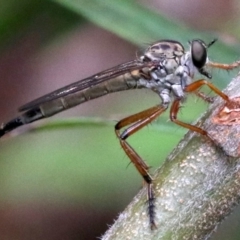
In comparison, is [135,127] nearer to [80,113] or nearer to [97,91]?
[97,91]

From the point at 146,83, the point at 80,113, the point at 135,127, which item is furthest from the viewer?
the point at 80,113

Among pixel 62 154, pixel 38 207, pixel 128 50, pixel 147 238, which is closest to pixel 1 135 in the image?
pixel 62 154

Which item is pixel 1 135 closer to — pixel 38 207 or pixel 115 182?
pixel 115 182

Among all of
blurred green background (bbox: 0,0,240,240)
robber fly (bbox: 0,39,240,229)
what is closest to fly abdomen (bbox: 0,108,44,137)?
robber fly (bbox: 0,39,240,229)

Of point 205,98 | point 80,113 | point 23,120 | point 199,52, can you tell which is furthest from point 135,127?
point 80,113

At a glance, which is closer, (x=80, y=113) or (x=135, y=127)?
(x=135, y=127)

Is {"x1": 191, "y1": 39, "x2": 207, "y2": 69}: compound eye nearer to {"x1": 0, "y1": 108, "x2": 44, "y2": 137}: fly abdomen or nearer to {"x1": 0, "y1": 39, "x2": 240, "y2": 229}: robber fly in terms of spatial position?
{"x1": 0, "y1": 39, "x2": 240, "y2": 229}: robber fly

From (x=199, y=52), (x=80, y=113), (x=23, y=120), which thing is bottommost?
(x=199, y=52)
